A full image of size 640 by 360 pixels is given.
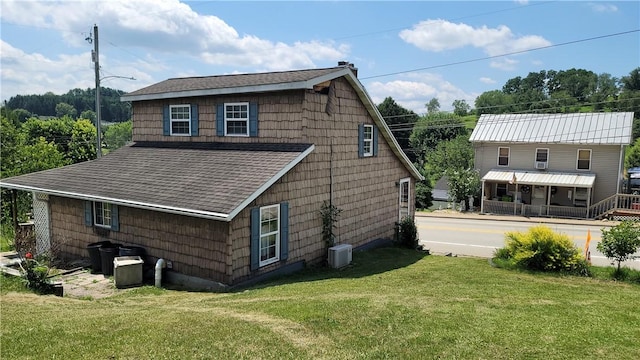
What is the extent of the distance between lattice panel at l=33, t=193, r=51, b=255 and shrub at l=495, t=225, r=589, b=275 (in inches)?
628

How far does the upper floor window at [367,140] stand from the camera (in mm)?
16719

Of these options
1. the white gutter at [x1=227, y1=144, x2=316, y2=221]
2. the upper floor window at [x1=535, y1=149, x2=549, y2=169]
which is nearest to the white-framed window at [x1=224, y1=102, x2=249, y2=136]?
the white gutter at [x1=227, y1=144, x2=316, y2=221]

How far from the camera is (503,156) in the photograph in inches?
1377

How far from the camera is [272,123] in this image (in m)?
14.4

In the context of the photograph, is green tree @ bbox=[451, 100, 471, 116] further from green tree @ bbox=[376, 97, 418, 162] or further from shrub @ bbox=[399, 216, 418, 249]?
shrub @ bbox=[399, 216, 418, 249]

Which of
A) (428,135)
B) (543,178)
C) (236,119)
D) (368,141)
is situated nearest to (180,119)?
(236,119)

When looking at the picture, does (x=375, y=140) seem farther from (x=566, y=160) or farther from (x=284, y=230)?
(x=566, y=160)

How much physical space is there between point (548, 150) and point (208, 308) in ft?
103

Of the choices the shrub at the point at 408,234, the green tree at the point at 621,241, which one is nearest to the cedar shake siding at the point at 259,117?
the shrub at the point at 408,234

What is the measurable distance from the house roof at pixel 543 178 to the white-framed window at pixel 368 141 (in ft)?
60.8

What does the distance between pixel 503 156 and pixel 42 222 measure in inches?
1221

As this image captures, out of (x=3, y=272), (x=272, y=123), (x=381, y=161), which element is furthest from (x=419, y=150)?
(x=3, y=272)

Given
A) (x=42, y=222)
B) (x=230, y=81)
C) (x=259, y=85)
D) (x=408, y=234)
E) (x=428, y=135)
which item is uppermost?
(x=230, y=81)

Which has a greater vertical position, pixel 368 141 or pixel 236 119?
pixel 236 119
